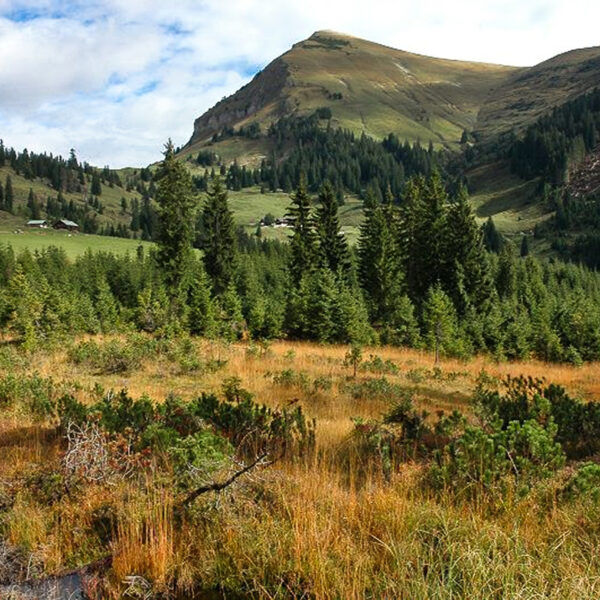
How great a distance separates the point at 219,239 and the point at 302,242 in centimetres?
831

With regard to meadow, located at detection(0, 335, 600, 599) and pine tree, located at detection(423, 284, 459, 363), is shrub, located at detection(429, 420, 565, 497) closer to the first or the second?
meadow, located at detection(0, 335, 600, 599)

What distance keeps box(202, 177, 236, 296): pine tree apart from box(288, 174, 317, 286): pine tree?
621 centimetres

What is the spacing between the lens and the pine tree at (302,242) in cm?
4616

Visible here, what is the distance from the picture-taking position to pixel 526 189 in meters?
193

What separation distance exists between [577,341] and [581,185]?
17357 cm

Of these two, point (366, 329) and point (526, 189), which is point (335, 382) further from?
point (526, 189)

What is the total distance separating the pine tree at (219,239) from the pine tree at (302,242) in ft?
20.4

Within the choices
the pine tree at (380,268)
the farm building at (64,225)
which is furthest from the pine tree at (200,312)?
the farm building at (64,225)

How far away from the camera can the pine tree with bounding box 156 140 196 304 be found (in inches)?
1631

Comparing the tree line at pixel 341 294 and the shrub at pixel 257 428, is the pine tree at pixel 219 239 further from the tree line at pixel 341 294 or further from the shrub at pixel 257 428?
the shrub at pixel 257 428

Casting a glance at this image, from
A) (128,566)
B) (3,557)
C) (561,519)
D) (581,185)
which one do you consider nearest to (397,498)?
(561,519)

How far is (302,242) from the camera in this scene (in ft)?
152

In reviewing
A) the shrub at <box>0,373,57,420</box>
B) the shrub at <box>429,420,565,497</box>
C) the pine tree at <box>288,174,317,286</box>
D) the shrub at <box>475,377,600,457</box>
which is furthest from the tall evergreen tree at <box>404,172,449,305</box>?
the shrub at <box>429,420,565,497</box>

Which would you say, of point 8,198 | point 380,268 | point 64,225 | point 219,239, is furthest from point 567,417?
point 8,198
